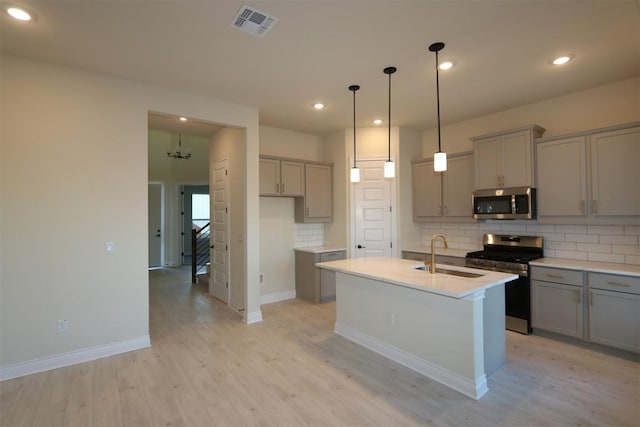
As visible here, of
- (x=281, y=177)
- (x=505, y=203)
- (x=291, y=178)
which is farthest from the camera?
(x=291, y=178)

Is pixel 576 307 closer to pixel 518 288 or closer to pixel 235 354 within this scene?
pixel 518 288

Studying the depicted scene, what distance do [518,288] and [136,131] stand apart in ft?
15.4

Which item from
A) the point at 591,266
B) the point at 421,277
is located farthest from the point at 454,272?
the point at 591,266

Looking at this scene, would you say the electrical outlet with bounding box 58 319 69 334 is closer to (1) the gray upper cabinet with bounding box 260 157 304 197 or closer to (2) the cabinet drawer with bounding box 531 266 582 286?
(1) the gray upper cabinet with bounding box 260 157 304 197

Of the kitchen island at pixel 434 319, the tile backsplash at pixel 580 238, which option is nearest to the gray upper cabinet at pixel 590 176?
the tile backsplash at pixel 580 238

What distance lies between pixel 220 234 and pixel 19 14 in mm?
3475

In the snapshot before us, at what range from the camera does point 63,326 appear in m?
3.01

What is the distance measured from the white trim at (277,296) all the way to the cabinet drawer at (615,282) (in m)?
3.97

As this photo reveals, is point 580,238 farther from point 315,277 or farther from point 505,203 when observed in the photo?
point 315,277

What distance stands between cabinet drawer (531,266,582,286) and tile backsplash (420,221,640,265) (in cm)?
60

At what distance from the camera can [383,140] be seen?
5.21 m

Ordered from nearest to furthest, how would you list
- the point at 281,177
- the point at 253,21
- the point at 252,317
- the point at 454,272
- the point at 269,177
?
the point at 253,21, the point at 454,272, the point at 252,317, the point at 269,177, the point at 281,177

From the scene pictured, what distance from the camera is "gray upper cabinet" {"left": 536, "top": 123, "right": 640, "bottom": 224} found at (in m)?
3.16

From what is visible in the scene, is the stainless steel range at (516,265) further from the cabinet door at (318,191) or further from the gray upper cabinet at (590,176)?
the cabinet door at (318,191)
